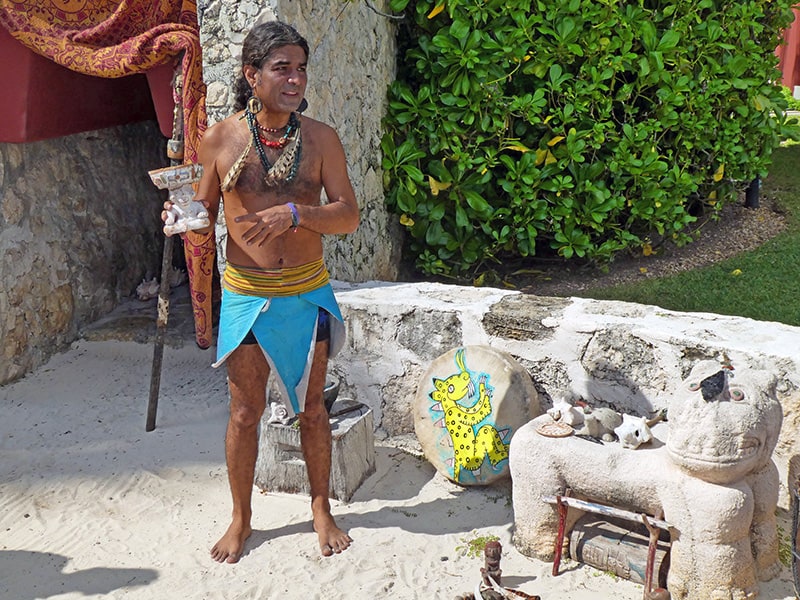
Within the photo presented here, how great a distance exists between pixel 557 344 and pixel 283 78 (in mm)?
1687

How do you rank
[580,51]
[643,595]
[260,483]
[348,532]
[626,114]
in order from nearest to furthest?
[643,595] < [348,532] < [260,483] < [580,51] < [626,114]

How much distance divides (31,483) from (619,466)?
273 centimetres

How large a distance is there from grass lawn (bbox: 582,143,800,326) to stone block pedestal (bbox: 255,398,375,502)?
1999 mm

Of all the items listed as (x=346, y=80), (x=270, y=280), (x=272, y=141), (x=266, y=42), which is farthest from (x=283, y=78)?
(x=346, y=80)

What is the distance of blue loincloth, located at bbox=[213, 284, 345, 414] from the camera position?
349cm

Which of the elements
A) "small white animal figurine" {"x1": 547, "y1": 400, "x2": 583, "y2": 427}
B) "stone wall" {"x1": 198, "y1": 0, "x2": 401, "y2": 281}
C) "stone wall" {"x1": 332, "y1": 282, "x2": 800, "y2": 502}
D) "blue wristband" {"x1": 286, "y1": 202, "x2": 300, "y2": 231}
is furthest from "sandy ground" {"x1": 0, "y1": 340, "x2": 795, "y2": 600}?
"blue wristband" {"x1": 286, "y1": 202, "x2": 300, "y2": 231}

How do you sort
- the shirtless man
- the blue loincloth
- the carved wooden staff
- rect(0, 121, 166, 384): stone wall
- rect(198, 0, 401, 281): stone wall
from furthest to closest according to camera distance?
1. rect(0, 121, 166, 384): stone wall
2. the carved wooden staff
3. rect(198, 0, 401, 281): stone wall
4. the blue loincloth
5. the shirtless man

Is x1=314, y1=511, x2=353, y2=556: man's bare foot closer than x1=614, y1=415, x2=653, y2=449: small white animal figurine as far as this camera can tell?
No

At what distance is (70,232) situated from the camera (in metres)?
5.61

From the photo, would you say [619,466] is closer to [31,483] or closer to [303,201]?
[303,201]

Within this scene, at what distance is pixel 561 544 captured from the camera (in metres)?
3.47

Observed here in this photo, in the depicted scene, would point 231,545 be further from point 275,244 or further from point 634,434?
point 634,434

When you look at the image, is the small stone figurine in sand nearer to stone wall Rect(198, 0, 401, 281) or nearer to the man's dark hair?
the man's dark hair

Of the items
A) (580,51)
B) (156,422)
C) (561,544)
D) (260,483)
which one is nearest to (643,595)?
(561,544)
